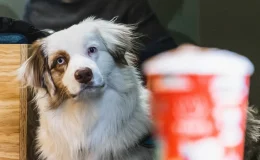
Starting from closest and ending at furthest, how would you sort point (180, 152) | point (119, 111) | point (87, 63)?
point (180, 152) → point (87, 63) → point (119, 111)

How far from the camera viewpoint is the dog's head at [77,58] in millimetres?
767

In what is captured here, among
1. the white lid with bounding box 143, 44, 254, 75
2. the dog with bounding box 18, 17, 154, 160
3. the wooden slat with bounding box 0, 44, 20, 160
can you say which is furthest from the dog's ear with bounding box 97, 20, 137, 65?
the wooden slat with bounding box 0, 44, 20, 160

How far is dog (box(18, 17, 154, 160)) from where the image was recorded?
0.81m

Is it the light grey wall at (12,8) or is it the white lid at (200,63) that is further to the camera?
the light grey wall at (12,8)

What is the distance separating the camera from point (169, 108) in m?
0.65

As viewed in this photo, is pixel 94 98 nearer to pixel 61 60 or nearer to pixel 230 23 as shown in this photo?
pixel 61 60

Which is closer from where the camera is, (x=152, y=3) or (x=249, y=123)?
(x=249, y=123)

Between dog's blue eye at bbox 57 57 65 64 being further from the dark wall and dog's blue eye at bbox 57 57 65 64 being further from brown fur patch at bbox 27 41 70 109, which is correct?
the dark wall

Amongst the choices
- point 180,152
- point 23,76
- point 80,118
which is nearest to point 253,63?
point 180,152

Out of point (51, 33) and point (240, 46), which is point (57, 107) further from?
point (240, 46)

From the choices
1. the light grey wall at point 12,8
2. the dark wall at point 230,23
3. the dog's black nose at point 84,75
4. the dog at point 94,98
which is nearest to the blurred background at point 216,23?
the dark wall at point 230,23

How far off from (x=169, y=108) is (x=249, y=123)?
232 millimetres

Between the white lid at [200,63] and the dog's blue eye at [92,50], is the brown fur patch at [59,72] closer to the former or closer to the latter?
the dog's blue eye at [92,50]

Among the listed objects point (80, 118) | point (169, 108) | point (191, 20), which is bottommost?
point (80, 118)
